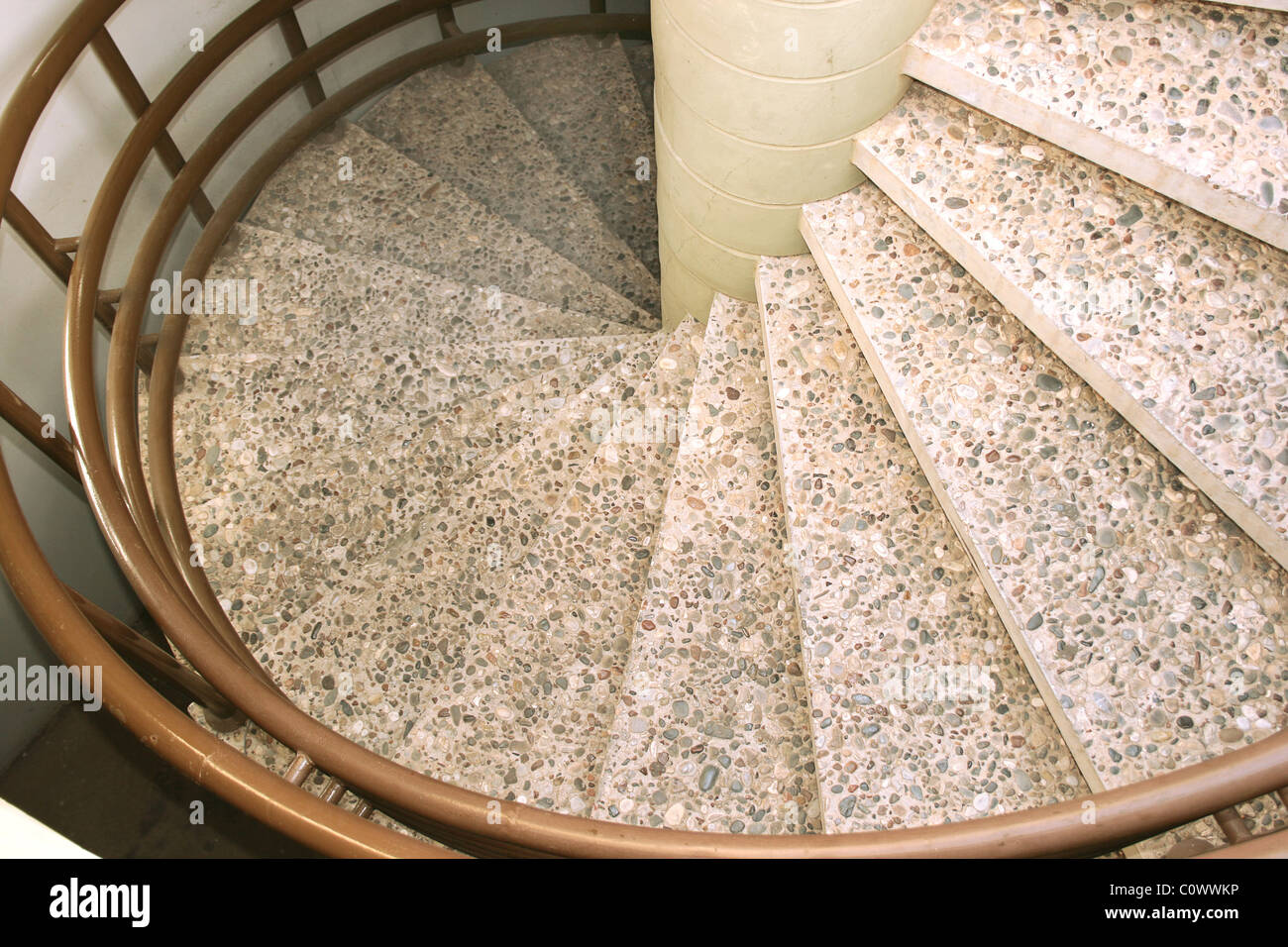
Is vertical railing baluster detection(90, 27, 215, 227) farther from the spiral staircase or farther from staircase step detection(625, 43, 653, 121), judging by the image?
staircase step detection(625, 43, 653, 121)

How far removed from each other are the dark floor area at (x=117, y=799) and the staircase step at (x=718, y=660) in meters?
1.72

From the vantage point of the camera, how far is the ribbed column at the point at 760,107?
2.17 m

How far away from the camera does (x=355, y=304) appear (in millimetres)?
3395

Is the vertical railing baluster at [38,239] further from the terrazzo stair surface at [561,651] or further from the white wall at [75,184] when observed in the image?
the terrazzo stair surface at [561,651]

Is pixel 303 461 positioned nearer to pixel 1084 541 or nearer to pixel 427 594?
pixel 427 594

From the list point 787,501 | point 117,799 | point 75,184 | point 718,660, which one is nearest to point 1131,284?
point 787,501

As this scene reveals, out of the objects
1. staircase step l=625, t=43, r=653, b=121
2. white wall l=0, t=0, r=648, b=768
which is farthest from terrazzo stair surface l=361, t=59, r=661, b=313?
staircase step l=625, t=43, r=653, b=121

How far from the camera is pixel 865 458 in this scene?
2.46 metres

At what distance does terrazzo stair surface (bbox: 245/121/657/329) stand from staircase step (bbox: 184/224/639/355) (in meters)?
0.18

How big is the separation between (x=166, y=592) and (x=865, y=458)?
1631 mm

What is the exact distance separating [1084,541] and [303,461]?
2.19m

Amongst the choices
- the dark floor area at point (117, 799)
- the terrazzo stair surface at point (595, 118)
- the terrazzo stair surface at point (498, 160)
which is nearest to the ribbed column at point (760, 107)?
the terrazzo stair surface at point (498, 160)
